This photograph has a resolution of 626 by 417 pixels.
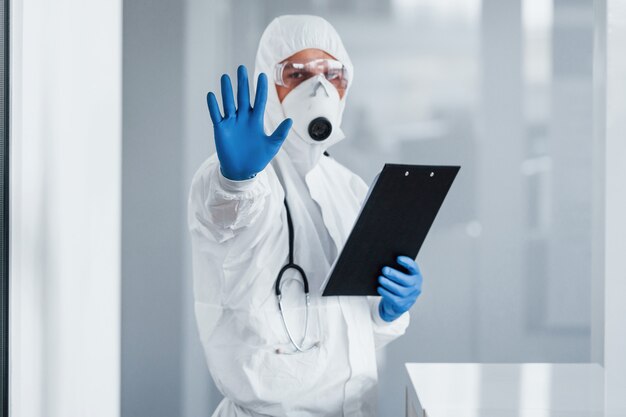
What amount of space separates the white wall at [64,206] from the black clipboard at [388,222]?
47 centimetres

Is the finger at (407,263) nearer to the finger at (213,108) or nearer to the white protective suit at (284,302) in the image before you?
the white protective suit at (284,302)

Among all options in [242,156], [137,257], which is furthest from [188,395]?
[242,156]

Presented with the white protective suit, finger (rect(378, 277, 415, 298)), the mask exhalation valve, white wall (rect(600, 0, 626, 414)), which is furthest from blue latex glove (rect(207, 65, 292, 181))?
white wall (rect(600, 0, 626, 414))

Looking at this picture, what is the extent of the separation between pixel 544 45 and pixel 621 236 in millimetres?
2140

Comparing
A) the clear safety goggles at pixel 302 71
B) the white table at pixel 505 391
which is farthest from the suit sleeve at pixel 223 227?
the white table at pixel 505 391

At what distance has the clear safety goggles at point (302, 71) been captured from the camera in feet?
5.09

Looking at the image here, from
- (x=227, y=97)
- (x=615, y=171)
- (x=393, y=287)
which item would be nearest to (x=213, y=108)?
(x=227, y=97)

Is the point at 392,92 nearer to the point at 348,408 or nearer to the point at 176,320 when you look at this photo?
the point at 176,320

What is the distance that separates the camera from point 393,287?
4.95ft

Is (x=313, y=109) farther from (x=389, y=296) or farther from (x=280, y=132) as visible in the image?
(x=389, y=296)

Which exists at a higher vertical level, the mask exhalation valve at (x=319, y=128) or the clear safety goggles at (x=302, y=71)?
the clear safety goggles at (x=302, y=71)

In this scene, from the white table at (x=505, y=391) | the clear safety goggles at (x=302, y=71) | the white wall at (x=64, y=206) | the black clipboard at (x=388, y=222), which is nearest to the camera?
the white wall at (x=64, y=206)

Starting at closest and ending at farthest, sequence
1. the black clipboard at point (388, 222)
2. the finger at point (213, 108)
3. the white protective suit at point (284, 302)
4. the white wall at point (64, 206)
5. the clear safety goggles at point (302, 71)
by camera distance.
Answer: the white wall at point (64, 206) → the finger at point (213, 108) → the black clipboard at point (388, 222) → the white protective suit at point (284, 302) → the clear safety goggles at point (302, 71)

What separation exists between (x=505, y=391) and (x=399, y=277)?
468 mm
